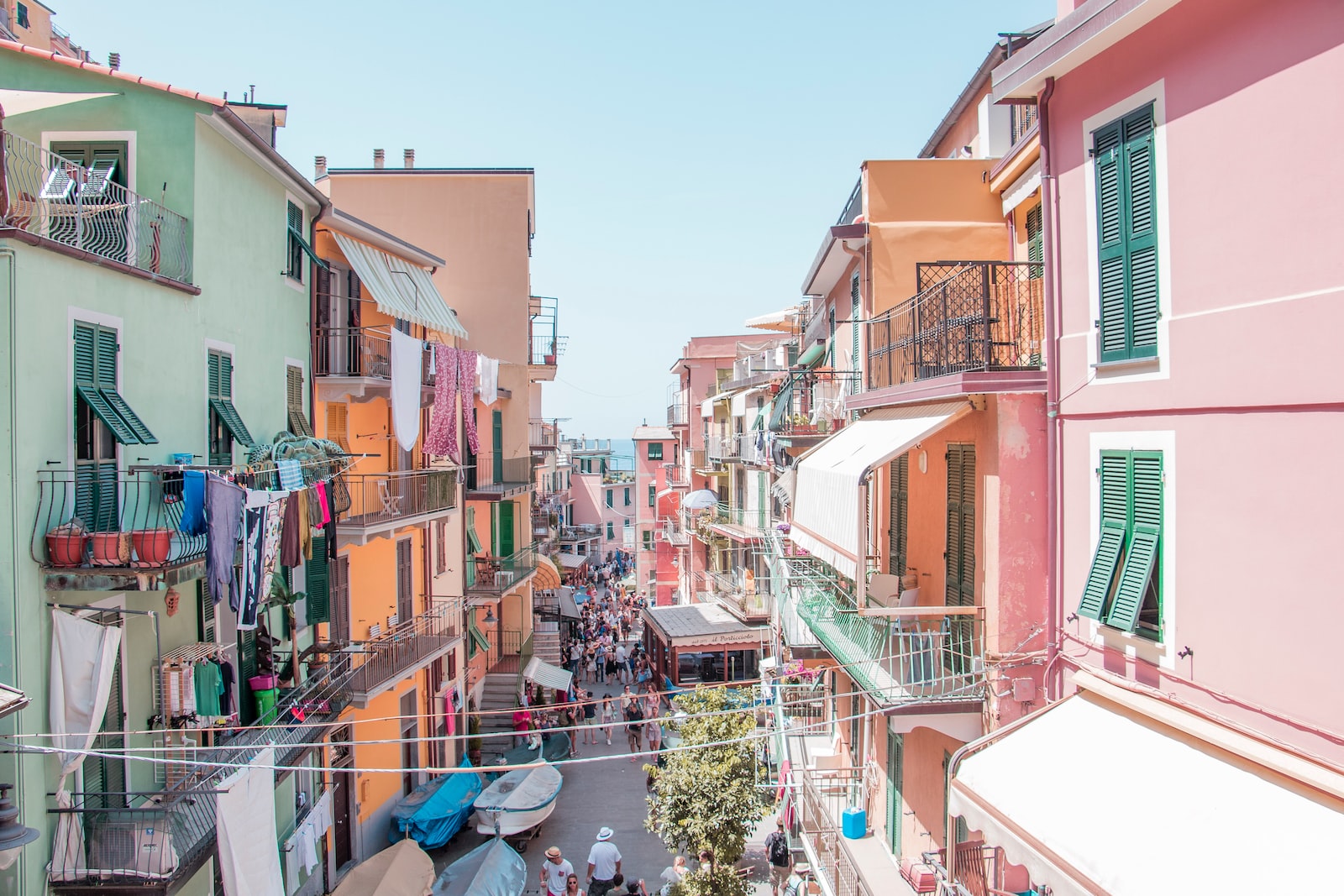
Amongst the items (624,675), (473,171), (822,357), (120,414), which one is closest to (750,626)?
(624,675)

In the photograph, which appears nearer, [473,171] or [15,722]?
[15,722]

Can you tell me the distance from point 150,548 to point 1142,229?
369 inches

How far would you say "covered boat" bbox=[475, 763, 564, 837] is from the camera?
17.4 metres

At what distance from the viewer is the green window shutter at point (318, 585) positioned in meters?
15.7

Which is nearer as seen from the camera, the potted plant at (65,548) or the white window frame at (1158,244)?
the white window frame at (1158,244)

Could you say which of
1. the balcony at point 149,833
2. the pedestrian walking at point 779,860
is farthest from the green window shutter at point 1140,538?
the pedestrian walking at point 779,860

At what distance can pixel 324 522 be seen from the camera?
1234cm

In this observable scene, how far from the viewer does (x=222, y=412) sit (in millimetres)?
12219

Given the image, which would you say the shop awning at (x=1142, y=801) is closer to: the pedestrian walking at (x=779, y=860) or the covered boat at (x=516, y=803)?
the pedestrian walking at (x=779, y=860)

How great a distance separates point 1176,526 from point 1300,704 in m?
1.51

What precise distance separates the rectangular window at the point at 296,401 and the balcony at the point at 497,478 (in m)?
9.20

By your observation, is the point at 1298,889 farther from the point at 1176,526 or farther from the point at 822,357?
the point at 822,357

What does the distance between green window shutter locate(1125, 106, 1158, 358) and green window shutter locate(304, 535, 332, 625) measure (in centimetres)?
1328

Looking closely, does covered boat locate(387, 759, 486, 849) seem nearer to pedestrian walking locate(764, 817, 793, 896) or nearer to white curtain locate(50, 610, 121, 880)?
pedestrian walking locate(764, 817, 793, 896)
